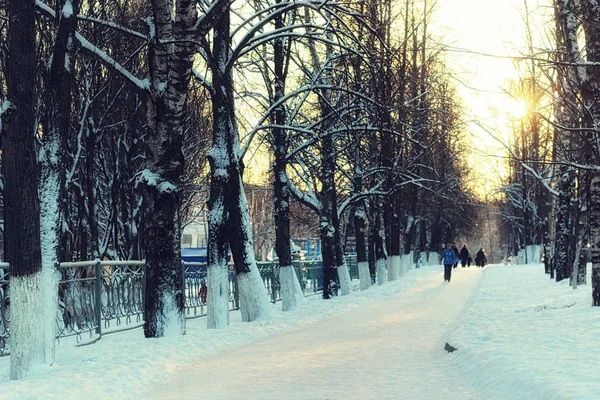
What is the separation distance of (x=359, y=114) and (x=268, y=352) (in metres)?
17.1

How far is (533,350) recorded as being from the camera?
10102 mm

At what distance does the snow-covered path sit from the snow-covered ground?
0.01m

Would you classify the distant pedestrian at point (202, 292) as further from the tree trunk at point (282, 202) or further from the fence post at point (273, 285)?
the fence post at point (273, 285)

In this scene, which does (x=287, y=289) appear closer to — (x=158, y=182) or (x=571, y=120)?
(x=571, y=120)

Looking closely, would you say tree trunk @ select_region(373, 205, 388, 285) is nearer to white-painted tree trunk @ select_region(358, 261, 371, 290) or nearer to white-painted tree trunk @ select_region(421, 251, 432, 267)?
white-painted tree trunk @ select_region(358, 261, 371, 290)

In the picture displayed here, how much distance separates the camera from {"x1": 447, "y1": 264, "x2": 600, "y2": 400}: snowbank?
7.65 metres

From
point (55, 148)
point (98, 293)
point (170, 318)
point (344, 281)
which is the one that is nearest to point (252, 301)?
point (98, 293)

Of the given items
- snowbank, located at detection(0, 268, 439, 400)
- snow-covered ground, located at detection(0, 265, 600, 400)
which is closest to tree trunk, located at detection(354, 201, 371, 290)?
snowbank, located at detection(0, 268, 439, 400)

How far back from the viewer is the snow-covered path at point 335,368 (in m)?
8.50

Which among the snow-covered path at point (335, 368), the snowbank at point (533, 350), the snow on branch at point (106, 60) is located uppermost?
the snow on branch at point (106, 60)

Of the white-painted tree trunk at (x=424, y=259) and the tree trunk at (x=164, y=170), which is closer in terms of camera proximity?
the tree trunk at (x=164, y=170)

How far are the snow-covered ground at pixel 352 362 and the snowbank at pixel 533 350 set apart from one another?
0.02 meters

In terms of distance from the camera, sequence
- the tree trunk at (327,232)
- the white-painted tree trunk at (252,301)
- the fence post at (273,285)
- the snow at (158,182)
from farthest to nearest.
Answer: the fence post at (273,285) < the tree trunk at (327,232) < the white-painted tree trunk at (252,301) < the snow at (158,182)

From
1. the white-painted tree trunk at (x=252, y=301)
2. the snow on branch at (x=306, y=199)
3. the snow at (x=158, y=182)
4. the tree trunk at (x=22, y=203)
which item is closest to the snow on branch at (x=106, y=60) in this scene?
the snow at (x=158, y=182)
